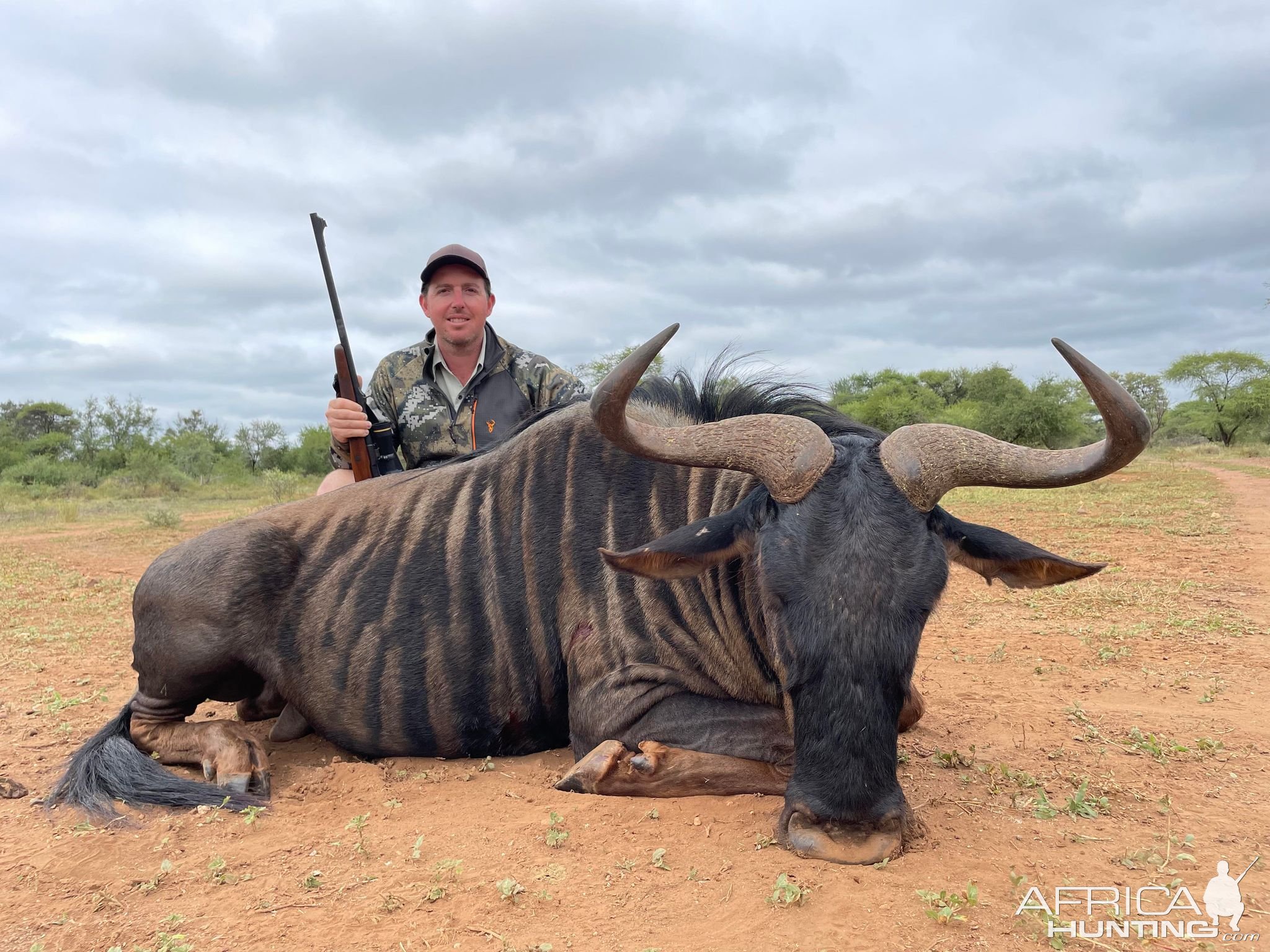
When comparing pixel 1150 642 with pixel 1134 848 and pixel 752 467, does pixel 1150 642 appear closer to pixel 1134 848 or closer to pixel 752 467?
pixel 1134 848

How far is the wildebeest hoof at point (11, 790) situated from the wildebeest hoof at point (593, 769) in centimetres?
239

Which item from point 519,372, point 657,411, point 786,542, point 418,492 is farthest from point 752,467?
point 519,372

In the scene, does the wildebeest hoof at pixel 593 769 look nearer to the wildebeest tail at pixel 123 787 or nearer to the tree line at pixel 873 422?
the wildebeest tail at pixel 123 787

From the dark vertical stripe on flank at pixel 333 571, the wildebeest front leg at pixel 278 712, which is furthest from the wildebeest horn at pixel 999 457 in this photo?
the wildebeest front leg at pixel 278 712

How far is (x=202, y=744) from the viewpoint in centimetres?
396

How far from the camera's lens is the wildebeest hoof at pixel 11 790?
11.8ft

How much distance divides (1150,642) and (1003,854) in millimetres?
3654

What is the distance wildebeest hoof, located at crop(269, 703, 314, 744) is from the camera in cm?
431

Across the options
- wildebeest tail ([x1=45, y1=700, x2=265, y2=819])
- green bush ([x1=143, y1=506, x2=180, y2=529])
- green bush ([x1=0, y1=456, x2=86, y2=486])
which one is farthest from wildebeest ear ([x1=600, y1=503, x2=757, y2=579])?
green bush ([x1=0, y1=456, x2=86, y2=486])

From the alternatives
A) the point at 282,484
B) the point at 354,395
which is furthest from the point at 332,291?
the point at 282,484

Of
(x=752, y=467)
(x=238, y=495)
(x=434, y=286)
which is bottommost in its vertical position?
(x=238, y=495)

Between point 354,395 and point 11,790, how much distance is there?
126 inches

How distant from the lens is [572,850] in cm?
279

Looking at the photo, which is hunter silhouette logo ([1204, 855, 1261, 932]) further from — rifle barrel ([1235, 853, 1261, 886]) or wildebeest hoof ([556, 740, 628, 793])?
wildebeest hoof ([556, 740, 628, 793])
